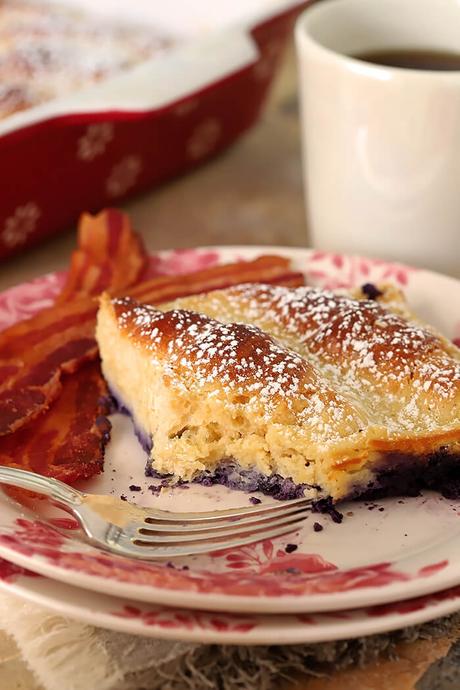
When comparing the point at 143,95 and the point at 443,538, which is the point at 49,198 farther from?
the point at 443,538

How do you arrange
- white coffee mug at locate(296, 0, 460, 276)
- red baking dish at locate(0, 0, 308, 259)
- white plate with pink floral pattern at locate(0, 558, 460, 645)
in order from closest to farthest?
white plate with pink floral pattern at locate(0, 558, 460, 645) < white coffee mug at locate(296, 0, 460, 276) < red baking dish at locate(0, 0, 308, 259)

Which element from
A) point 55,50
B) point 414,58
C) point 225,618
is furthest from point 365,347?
point 55,50

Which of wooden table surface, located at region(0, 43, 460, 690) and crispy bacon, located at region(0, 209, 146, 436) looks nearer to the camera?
crispy bacon, located at region(0, 209, 146, 436)

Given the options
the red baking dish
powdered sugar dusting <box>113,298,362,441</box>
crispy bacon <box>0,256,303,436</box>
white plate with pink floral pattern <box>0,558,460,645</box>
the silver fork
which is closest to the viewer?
white plate with pink floral pattern <box>0,558,460,645</box>

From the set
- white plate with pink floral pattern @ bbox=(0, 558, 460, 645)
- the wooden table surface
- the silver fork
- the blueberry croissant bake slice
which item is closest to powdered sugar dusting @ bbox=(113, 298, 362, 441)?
the blueberry croissant bake slice

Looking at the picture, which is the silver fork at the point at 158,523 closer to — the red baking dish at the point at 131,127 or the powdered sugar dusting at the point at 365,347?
the powdered sugar dusting at the point at 365,347

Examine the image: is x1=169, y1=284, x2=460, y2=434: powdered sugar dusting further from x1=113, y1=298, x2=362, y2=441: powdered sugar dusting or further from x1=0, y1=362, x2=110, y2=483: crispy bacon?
x1=0, y1=362, x2=110, y2=483: crispy bacon

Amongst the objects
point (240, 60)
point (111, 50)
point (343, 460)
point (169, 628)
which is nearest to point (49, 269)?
point (240, 60)

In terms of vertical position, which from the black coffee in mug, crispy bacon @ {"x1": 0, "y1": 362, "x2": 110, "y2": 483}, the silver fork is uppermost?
the black coffee in mug
